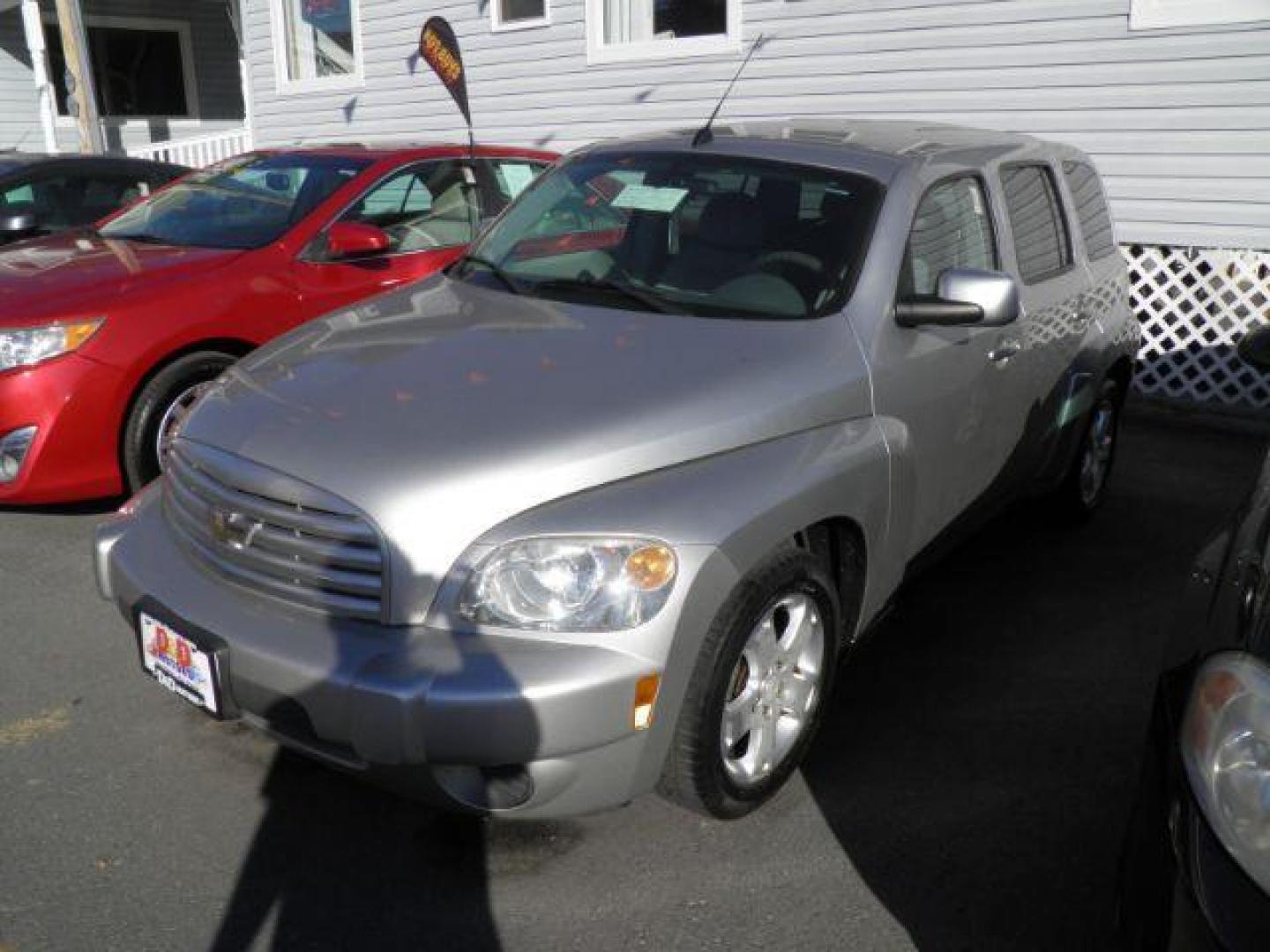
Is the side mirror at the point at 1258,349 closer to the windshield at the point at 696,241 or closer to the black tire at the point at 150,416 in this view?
the windshield at the point at 696,241

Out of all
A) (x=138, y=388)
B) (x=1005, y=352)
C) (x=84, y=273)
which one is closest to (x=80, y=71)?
(x=84, y=273)

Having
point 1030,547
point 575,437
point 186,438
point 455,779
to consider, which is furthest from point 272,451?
point 1030,547

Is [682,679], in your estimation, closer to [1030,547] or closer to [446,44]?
[1030,547]

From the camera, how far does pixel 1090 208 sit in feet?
16.0

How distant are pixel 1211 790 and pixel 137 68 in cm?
2077

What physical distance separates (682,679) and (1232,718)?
111 centimetres

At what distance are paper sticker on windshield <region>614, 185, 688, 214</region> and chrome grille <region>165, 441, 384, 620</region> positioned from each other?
1.63 metres

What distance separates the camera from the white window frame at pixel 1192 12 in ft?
22.6

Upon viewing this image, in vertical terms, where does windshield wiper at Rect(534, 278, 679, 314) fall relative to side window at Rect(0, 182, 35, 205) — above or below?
above

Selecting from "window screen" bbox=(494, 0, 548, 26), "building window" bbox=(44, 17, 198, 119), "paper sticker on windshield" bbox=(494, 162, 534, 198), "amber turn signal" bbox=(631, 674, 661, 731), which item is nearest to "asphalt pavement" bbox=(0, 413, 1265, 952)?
"amber turn signal" bbox=(631, 674, 661, 731)

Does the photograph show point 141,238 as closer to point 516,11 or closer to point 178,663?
point 178,663

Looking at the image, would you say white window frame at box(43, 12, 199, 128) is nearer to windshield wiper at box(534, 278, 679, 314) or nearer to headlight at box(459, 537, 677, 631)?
windshield wiper at box(534, 278, 679, 314)

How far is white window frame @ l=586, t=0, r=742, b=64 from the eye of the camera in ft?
30.6

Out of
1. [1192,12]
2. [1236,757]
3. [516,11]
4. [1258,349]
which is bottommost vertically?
[1236,757]
